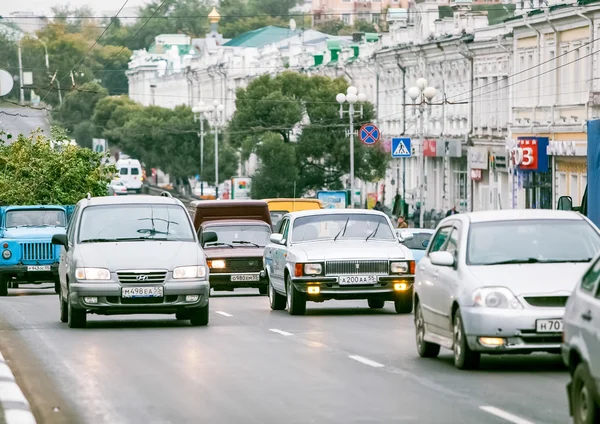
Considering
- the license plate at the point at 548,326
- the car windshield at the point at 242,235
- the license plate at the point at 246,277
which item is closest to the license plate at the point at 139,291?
the license plate at the point at 548,326

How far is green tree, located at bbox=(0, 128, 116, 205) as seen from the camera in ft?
176

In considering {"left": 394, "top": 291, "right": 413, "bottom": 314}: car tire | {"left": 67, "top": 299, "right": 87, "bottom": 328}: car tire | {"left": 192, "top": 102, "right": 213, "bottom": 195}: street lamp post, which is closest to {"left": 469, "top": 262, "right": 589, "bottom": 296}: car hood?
{"left": 67, "top": 299, "right": 87, "bottom": 328}: car tire

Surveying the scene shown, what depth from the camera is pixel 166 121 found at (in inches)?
4855

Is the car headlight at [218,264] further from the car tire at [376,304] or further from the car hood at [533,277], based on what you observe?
the car hood at [533,277]

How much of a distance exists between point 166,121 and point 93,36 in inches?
2930

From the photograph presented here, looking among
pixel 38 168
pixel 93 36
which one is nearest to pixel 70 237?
pixel 38 168

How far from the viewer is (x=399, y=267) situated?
77.3 feet

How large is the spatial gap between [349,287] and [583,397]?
1367cm

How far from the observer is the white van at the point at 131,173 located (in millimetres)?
129250

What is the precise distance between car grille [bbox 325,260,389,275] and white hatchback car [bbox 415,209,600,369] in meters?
6.48

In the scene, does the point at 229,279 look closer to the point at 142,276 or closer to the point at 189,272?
the point at 189,272

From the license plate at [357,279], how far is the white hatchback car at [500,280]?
647cm

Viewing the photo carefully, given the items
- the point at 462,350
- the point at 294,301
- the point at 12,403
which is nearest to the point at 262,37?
the point at 294,301

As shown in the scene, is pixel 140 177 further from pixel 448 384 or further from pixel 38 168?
pixel 448 384
